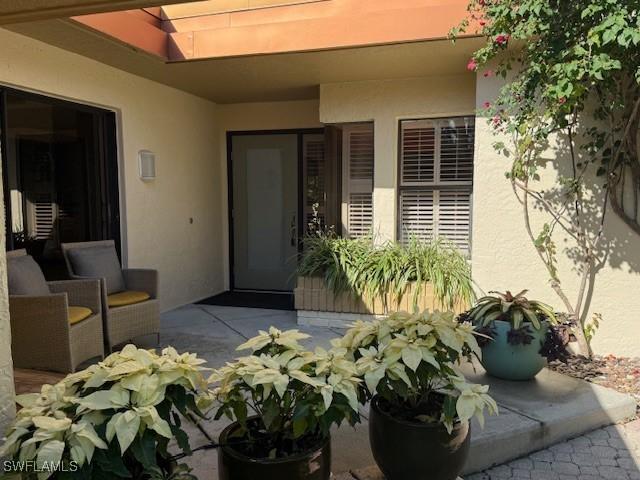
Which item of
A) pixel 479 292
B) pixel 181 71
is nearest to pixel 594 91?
pixel 479 292

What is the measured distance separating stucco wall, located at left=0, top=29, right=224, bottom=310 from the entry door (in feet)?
0.95

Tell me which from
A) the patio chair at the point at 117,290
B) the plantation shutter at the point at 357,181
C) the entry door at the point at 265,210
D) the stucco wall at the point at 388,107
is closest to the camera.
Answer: the patio chair at the point at 117,290

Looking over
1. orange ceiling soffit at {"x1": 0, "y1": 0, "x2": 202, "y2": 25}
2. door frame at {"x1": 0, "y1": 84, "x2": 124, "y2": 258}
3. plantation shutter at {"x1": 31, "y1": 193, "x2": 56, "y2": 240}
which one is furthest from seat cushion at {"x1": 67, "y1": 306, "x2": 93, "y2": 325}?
orange ceiling soffit at {"x1": 0, "y1": 0, "x2": 202, "y2": 25}

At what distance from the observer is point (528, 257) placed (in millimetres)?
4324

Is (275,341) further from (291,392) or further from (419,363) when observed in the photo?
(419,363)

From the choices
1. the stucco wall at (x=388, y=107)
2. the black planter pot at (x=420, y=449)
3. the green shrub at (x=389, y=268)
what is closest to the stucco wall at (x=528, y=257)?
the green shrub at (x=389, y=268)

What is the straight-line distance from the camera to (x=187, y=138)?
6.07 meters

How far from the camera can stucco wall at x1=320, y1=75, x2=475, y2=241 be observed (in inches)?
202

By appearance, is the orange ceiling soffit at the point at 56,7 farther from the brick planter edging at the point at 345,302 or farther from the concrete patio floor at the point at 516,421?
the brick planter edging at the point at 345,302

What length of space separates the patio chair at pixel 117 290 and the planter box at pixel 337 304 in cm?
145

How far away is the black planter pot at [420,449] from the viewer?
1883 mm

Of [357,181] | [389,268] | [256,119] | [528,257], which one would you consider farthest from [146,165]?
[528,257]

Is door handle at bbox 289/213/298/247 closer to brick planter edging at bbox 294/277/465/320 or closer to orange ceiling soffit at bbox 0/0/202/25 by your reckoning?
brick planter edging at bbox 294/277/465/320

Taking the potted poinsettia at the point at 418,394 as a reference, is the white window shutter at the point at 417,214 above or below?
above
